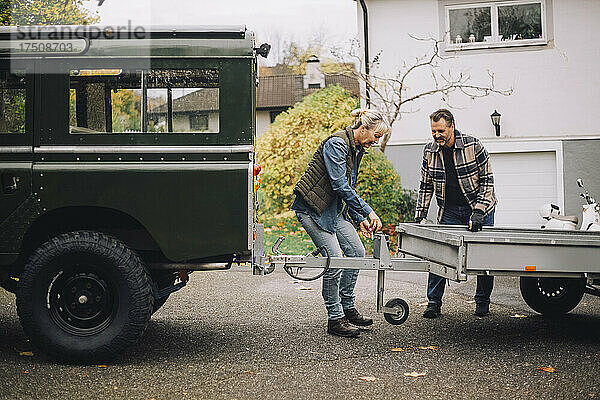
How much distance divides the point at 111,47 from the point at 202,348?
2490 mm

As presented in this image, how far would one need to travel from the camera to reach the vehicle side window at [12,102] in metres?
5.66

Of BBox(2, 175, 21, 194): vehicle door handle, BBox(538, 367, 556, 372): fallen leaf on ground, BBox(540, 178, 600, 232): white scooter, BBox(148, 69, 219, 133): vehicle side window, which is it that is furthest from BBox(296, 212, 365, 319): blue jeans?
BBox(540, 178, 600, 232): white scooter

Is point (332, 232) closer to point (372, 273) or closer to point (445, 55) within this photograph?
point (372, 273)

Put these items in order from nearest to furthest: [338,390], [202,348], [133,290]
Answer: [338,390] → [133,290] → [202,348]

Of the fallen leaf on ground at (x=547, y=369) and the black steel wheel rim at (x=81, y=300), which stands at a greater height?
the black steel wheel rim at (x=81, y=300)

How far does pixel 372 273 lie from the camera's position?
1121cm

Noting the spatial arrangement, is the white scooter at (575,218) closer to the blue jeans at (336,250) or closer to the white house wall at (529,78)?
the blue jeans at (336,250)

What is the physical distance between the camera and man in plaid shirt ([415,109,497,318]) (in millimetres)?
7180

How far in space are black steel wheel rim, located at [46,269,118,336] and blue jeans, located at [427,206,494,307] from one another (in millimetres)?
3265

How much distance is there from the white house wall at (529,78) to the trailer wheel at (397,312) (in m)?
9.18

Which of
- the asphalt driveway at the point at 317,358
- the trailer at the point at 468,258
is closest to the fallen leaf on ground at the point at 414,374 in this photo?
the asphalt driveway at the point at 317,358

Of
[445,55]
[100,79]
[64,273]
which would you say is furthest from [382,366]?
[445,55]

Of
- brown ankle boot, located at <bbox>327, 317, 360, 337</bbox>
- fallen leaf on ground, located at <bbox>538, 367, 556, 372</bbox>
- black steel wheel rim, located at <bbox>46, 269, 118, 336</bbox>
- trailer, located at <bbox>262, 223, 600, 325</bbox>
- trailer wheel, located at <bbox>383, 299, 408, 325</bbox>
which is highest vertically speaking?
trailer, located at <bbox>262, 223, 600, 325</bbox>

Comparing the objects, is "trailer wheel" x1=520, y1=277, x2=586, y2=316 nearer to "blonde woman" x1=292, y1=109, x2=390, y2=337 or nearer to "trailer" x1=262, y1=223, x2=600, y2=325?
"trailer" x1=262, y1=223, x2=600, y2=325
